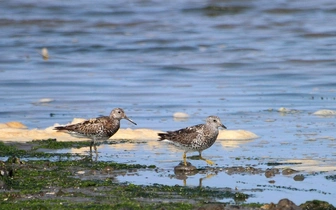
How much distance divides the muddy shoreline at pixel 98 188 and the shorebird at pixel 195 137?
0.74m

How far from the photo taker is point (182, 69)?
861 inches

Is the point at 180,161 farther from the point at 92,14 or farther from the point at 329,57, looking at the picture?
the point at 92,14

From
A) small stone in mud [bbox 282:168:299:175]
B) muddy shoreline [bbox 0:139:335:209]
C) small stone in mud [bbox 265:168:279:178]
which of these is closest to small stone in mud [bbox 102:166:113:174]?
muddy shoreline [bbox 0:139:335:209]

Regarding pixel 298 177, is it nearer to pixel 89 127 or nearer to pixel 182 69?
pixel 89 127

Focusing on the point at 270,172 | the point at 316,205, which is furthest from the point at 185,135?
the point at 316,205

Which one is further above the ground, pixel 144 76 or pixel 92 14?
pixel 92 14

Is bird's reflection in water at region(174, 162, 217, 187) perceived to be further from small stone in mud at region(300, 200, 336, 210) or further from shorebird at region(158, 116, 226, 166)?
small stone in mud at region(300, 200, 336, 210)

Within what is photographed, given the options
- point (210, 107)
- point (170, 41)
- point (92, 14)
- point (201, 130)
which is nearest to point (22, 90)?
point (210, 107)

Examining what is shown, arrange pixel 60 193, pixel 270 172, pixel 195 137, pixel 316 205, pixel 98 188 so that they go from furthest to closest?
pixel 195 137, pixel 270 172, pixel 98 188, pixel 60 193, pixel 316 205

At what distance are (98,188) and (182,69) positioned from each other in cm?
1331

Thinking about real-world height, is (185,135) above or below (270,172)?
above

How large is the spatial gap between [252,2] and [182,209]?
28.6m

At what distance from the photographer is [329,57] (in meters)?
23.2

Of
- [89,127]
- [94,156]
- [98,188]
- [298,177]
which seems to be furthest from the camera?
[89,127]
